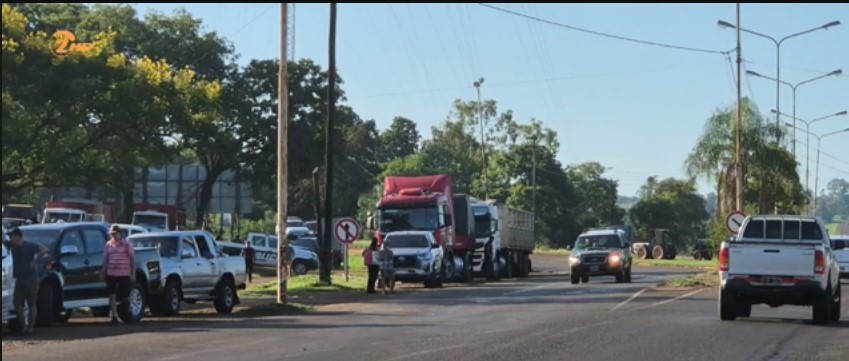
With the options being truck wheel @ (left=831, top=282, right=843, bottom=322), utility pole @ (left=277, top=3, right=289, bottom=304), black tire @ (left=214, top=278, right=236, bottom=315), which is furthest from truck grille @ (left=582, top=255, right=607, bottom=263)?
truck wheel @ (left=831, top=282, right=843, bottom=322)

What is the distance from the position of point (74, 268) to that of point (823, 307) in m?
12.5

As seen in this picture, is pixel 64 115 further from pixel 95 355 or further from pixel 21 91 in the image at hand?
pixel 95 355

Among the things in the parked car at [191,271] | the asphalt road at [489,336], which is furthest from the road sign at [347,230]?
the parked car at [191,271]

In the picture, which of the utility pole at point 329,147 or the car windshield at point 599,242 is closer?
the utility pole at point 329,147

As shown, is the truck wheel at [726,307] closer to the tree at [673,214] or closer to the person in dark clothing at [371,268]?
the person in dark clothing at [371,268]

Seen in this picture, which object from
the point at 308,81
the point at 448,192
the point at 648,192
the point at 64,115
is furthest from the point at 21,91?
the point at 648,192

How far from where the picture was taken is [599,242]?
146 ft

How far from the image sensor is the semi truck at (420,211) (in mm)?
44062

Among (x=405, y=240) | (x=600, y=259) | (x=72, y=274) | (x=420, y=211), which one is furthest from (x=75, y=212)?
(x=72, y=274)

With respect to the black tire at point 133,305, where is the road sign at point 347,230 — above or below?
above

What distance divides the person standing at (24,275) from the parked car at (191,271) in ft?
16.4

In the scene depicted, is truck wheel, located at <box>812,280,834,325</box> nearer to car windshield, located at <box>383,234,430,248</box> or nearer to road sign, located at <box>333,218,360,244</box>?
road sign, located at <box>333,218,360,244</box>

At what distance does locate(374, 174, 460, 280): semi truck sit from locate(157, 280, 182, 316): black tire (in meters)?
17.2

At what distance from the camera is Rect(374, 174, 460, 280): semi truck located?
4406 centimetres
